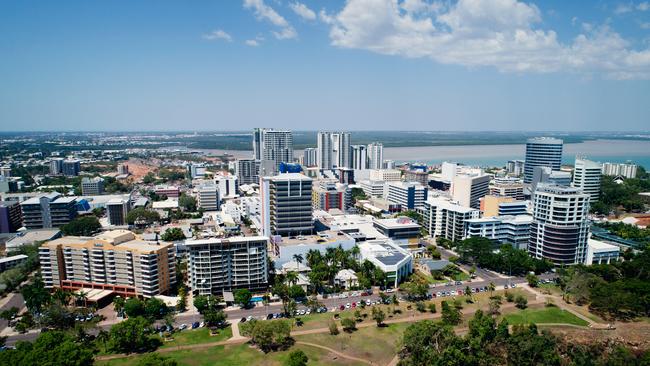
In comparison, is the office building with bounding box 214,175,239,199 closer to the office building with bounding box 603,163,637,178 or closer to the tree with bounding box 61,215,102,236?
the tree with bounding box 61,215,102,236

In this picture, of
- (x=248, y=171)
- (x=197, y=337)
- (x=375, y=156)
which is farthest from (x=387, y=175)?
(x=197, y=337)

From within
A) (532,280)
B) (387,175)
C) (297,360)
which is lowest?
(532,280)

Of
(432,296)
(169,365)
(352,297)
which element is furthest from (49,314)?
(432,296)

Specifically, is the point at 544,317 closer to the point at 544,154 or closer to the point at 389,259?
the point at 389,259

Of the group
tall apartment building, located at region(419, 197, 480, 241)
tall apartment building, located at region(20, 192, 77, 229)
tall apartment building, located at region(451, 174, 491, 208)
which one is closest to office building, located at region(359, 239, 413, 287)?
tall apartment building, located at region(419, 197, 480, 241)

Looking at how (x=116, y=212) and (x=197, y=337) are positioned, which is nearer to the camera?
(x=197, y=337)

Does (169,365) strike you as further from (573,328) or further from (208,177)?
(208,177)
